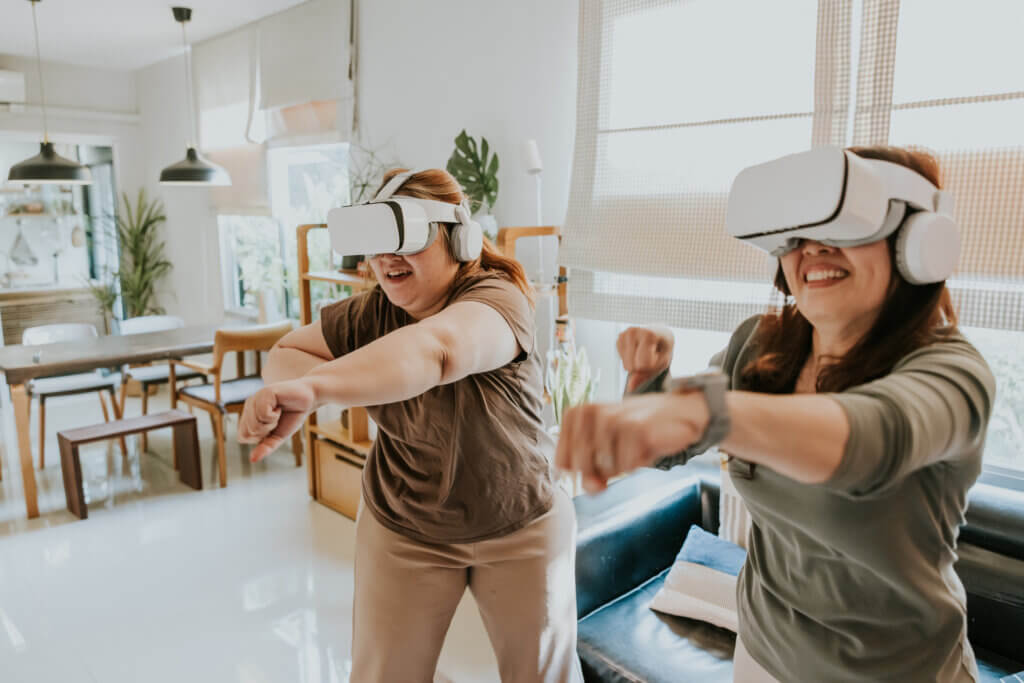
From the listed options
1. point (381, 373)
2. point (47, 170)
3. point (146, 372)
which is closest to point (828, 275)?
point (381, 373)

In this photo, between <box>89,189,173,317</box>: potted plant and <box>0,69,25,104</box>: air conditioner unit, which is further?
<box>89,189,173,317</box>: potted plant

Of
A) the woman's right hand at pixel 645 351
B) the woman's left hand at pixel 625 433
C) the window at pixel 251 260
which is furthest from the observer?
the window at pixel 251 260

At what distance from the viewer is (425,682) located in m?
1.52

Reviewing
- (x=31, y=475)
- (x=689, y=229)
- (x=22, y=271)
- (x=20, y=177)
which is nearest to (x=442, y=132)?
(x=689, y=229)

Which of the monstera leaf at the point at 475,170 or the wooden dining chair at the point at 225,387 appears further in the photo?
the wooden dining chair at the point at 225,387

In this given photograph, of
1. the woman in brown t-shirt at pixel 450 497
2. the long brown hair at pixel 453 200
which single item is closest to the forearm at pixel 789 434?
the woman in brown t-shirt at pixel 450 497

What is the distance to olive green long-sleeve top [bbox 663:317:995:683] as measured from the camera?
75 centimetres

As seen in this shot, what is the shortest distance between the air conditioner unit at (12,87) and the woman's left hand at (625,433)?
22.7ft

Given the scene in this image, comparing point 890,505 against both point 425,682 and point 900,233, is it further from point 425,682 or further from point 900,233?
point 425,682

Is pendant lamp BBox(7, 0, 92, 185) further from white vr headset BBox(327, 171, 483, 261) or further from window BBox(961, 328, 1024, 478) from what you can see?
window BBox(961, 328, 1024, 478)

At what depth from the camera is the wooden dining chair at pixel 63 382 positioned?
455 cm

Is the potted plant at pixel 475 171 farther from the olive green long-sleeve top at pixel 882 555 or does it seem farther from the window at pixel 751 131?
the olive green long-sleeve top at pixel 882 555

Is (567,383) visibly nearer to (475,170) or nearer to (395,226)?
(475,170)

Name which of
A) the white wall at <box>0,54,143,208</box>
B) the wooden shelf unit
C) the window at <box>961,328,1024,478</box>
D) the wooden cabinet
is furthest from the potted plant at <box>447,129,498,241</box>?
the white wall at <box>0,54,143,208</box>
